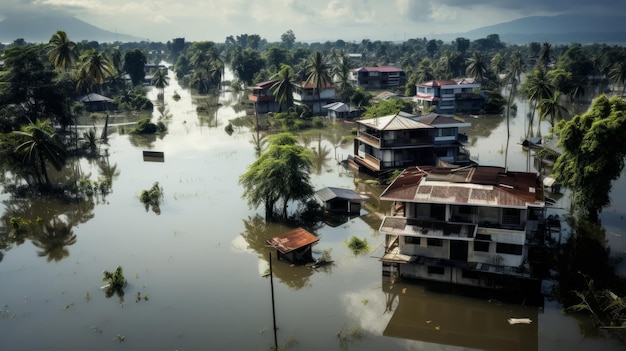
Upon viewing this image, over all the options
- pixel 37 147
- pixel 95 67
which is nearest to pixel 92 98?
pixel 95 67

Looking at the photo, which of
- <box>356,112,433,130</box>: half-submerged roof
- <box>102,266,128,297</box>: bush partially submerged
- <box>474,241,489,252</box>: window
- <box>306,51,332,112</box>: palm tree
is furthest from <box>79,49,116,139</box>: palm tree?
<box>474,241,489,252</box>: window

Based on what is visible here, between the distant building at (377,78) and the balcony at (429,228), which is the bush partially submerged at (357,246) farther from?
the distant building at (377,78)

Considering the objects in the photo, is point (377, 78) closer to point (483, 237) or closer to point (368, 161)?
point (368, 161)

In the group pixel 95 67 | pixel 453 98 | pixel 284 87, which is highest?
pixel 95 67

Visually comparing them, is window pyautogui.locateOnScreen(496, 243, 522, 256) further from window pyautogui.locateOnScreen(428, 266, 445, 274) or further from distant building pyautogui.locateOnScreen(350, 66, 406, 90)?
distant building pyautogui.locateOnScreen(350, 66, 406, 90)

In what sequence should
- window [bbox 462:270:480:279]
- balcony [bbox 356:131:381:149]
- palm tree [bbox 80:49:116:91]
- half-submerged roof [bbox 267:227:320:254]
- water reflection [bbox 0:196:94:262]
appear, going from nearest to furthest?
window [bbox 462:270:480:279] < half-submerged roof [bbox 267:227:320:254] < water reflection [bbox 0:196:94:262] < balcony [bbox 356:131:381:149] < palm tree [bbox 80:49:116:91]

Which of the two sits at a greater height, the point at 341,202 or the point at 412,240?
the point at 412,240

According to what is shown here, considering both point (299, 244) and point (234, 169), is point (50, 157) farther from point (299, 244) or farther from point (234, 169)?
point (299, 244)
